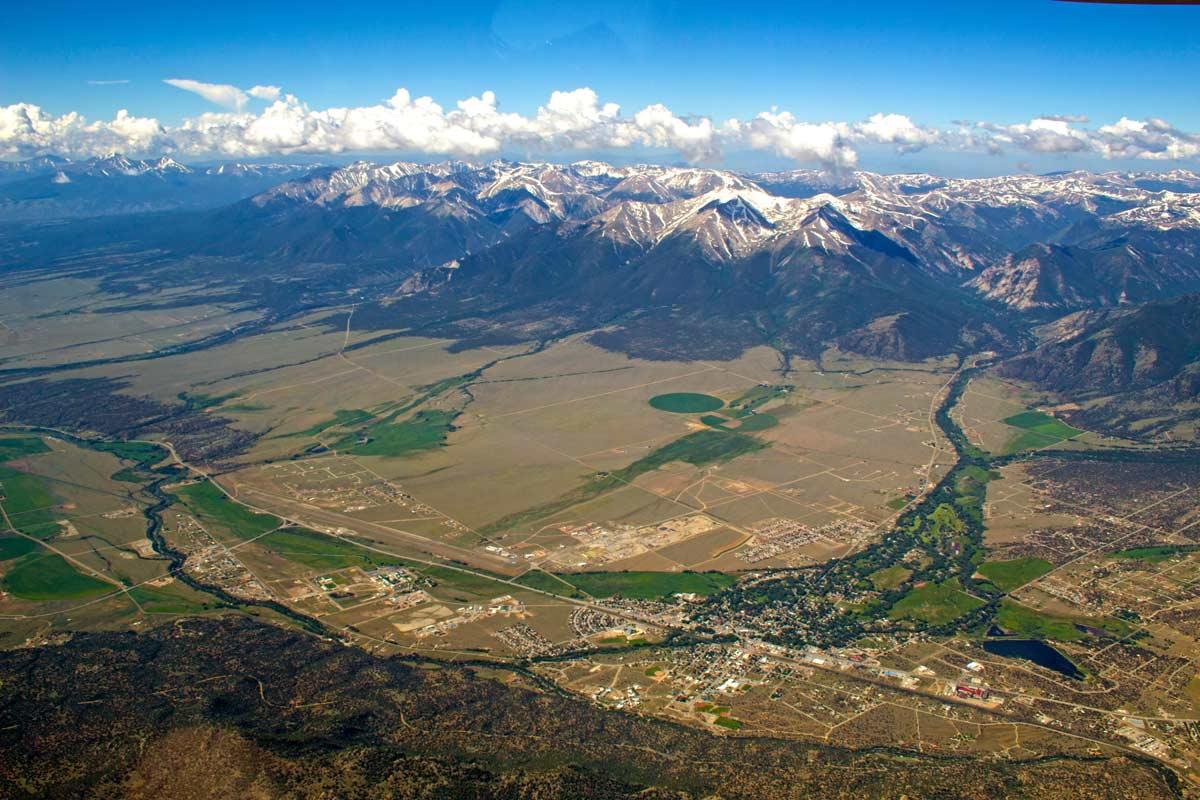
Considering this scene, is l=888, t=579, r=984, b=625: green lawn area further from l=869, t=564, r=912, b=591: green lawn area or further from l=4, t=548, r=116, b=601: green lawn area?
l=4, t=548, r=116, b=601: green lawn area

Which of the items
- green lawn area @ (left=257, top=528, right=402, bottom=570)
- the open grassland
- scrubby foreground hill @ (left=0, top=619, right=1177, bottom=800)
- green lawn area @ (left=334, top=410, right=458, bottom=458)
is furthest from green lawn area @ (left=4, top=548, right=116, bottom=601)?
the open grassland

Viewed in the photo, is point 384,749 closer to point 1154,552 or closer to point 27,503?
point 27,503

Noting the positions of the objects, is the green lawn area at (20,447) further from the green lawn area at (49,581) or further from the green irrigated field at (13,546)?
the green lawn area at (49,581)

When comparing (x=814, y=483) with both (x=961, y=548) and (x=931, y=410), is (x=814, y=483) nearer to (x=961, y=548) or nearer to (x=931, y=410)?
(x=961, y=548)

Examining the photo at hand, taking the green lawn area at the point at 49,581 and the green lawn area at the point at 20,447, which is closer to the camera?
the green lawn area at the point at 49,581

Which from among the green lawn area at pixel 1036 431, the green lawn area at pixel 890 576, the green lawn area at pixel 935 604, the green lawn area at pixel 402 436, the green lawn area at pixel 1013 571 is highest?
the green lawn area at pixel 1036 431

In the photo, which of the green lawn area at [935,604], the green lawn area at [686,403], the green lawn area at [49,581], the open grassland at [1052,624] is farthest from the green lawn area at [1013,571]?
the green lawn area at [49,581]

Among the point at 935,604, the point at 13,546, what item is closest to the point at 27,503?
the point at 13,546

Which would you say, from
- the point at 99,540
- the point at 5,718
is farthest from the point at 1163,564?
the point at 99,540
